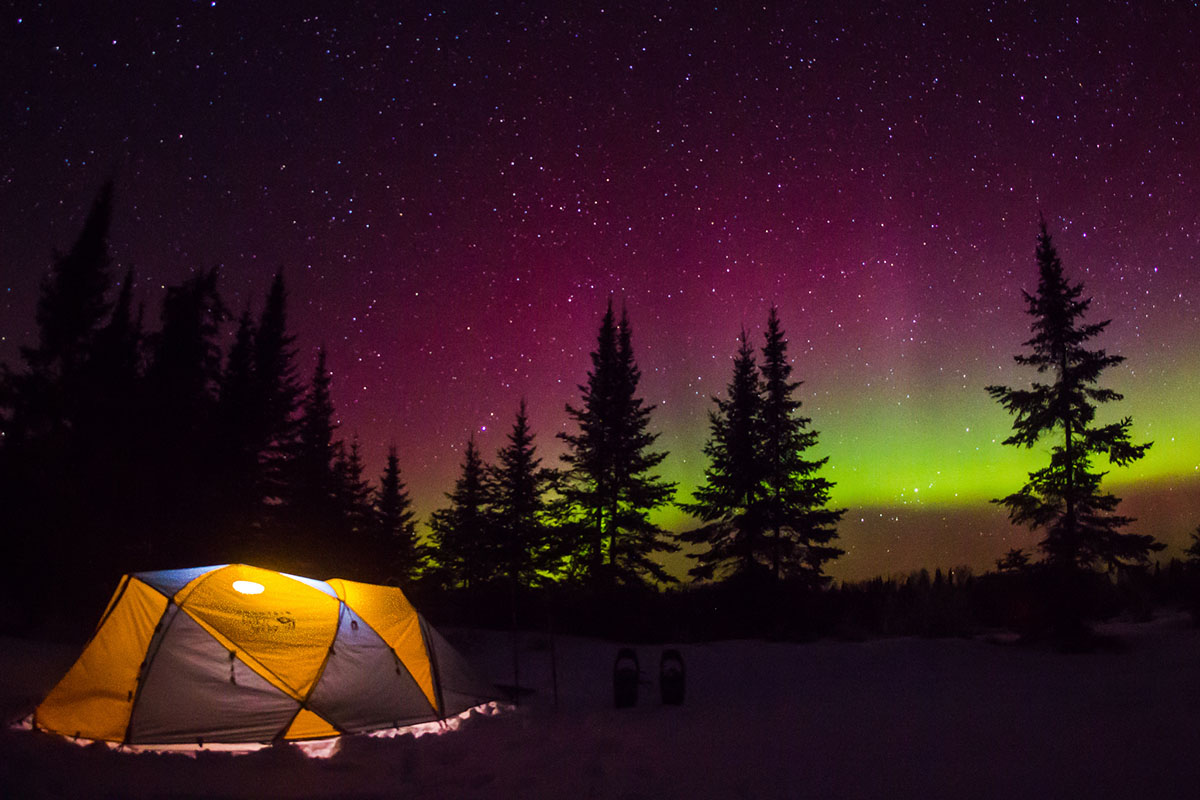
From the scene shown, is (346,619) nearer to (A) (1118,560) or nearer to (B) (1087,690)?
(B) (1087,690)

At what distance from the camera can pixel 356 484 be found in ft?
116

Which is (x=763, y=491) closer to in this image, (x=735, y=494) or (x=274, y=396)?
(x=735, y=494)

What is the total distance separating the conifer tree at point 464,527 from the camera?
31812mm

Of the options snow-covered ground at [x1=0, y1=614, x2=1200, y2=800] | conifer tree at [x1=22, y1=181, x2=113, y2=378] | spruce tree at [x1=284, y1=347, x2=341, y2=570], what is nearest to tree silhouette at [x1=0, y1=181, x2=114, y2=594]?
conifer tree at [x1=22, y1=181, x2=113, y2=378]

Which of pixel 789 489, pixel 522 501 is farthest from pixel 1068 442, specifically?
pixel 522 501

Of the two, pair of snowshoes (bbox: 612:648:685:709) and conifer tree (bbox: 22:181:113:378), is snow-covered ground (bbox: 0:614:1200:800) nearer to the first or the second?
pair of snowshoes (bbox: 612:648:685:709)

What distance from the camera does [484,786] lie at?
216 inches

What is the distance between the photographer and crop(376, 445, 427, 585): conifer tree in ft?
114

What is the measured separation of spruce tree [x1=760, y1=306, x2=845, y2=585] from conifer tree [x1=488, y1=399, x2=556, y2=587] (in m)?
8.49

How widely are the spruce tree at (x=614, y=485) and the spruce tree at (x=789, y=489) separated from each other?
4.71 metres

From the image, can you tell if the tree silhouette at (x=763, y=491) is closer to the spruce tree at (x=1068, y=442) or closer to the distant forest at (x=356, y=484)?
Answer: the distant forest at (x=356, y=484)

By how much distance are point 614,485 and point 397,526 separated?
Result: 1916 cm

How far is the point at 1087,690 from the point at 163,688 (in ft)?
35.0

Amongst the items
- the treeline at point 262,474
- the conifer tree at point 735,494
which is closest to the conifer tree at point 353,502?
the treeline at point 262,474
